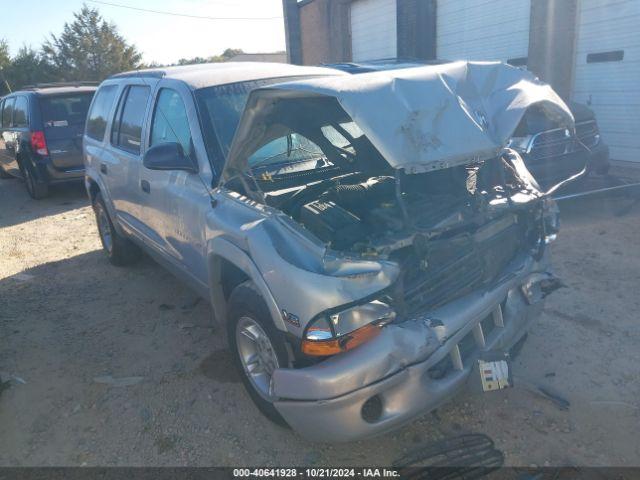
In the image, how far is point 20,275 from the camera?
19.0 feet

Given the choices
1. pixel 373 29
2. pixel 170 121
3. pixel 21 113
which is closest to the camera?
pixel 170 121

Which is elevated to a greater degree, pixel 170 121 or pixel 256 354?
pixel 170 121

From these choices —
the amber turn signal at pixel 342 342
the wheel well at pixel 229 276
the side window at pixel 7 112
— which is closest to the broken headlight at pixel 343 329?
the amber turn signal at pixel 342 342

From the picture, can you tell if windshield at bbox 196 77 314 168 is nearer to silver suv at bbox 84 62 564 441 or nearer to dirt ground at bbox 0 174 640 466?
silver suv at bbox 84 62 564 441

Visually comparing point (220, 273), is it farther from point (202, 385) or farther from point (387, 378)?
point (387, 378)

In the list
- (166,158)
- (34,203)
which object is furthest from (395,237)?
(34,203)

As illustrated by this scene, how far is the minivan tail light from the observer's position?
888cm

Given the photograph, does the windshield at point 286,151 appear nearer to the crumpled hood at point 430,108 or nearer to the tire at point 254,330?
the crumpled hood at point 430,108

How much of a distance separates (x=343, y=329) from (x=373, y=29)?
1521cm

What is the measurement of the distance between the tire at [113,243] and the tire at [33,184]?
424cm

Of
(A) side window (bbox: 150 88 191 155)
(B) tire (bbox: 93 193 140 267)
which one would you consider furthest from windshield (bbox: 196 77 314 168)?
(B) tire (bbox: 93 193 140 267)

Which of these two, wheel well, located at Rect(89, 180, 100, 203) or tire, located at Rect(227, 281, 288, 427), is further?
wheel well, located at Rect(89, 180, 100, 203)

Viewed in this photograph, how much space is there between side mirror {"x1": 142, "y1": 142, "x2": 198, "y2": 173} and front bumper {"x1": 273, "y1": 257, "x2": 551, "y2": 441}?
5.20 feet

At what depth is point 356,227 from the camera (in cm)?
275
